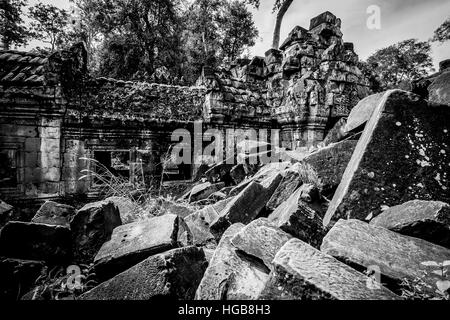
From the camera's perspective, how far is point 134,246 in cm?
171

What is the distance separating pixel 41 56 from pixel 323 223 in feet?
15.8

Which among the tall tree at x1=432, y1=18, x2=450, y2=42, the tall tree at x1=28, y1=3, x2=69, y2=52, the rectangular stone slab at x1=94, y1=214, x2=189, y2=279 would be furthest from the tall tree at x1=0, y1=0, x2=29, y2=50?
the tall tree at x1=432, y1=18, x2=450, y2=42

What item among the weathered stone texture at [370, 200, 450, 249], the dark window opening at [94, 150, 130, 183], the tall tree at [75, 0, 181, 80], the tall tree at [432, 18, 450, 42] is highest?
the tall tree at [432, 18, 450, 42]

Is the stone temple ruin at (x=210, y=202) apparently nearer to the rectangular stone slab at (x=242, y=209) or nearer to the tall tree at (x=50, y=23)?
the rectangular stone slab at (x=242, y=209)

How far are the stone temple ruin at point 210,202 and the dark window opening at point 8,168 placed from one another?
0.06 ft

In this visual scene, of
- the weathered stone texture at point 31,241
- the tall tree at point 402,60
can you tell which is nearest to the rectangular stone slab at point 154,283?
the weathered stone texture at point 31,241

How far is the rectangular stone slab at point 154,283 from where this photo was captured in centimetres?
133

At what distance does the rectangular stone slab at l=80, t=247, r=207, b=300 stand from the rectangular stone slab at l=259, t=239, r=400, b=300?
55cm

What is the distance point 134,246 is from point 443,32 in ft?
84.5

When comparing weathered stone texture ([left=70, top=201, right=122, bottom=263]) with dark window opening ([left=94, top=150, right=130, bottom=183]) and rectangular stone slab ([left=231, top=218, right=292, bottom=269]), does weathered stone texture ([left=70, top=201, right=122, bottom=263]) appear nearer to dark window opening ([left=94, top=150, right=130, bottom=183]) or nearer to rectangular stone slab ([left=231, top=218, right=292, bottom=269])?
rectangular stone slab ([left=231, top=218, right=292, bottom=269])

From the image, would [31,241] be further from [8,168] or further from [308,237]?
[8,168]

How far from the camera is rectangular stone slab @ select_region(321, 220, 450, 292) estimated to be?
122cm
